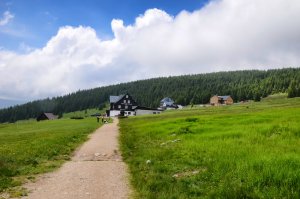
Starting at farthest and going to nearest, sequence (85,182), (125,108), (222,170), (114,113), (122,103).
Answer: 1. (125,108)
2. (122,103)
3. (114,113)
4. (85,182)
5. (222,170)

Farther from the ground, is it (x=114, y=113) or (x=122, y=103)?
(x=122, y=103)

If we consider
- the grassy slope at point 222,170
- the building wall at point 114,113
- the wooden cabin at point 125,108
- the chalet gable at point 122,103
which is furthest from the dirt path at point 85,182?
the chalet gable at point 122,103

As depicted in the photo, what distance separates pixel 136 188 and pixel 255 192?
14.5 feet

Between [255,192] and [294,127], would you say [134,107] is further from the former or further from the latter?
[255,192]

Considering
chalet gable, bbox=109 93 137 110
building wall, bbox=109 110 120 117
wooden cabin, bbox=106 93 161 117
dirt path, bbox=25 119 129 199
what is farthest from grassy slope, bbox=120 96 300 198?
chalet gable, bbox=109 93 137 110

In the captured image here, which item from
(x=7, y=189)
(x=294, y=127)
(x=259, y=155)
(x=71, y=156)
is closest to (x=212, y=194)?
(x=259, y=155)

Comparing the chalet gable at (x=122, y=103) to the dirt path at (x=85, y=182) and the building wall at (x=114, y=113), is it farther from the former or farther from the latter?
the dirt path at (x=85, y=182)

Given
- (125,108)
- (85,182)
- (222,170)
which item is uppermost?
(125,108)

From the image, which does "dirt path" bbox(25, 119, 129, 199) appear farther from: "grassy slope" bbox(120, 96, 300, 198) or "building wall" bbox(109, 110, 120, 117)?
"building wall" bbox(109, 110, 120, 117)

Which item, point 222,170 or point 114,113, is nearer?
point 222,170

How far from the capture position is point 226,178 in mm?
12547

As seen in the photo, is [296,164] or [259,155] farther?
[259,155]

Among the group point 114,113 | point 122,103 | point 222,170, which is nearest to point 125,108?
point 122,103

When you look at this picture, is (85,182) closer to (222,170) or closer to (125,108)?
(222,170)
